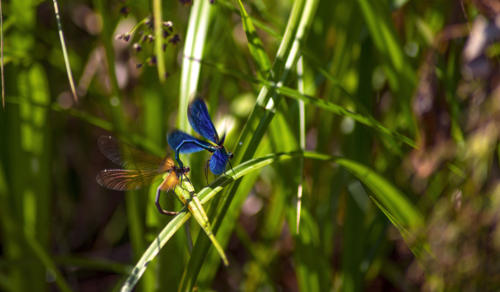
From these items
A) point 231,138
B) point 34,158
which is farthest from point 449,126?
point 34,158

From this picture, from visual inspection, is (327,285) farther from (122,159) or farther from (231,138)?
(122,159)

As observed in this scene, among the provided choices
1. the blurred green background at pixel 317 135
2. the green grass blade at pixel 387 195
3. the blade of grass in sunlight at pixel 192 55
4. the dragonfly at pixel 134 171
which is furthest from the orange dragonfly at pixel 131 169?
the green grass blade at pixel 387 195

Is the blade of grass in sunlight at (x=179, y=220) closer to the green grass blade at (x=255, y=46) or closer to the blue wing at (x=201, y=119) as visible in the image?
the blue wing at (x=201, y=119)

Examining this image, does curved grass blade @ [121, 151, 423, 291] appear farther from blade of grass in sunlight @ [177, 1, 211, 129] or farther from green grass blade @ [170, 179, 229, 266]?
blade of grass in sunlight @ [177, 1, 211, 129]

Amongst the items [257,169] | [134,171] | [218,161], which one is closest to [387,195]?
[257,169]

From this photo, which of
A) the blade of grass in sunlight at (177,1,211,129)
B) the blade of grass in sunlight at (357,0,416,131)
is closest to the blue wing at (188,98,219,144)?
the blade of grass in sunlight at (177,1,211,129)

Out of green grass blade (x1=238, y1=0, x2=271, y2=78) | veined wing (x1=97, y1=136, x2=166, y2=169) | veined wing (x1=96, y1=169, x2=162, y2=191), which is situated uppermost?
green grass blade (x1=238, y1=0, x2=271, y2=78)

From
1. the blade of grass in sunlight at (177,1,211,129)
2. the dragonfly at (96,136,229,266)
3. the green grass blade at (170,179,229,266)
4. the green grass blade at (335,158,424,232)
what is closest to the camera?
the green grass blade at (170,179,229,266)
